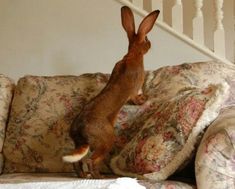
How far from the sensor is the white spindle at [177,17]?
2566 millimetres

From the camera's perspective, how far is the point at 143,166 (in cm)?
154

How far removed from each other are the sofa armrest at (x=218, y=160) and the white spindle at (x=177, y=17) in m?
1.24

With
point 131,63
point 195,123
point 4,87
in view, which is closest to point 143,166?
point 195,123

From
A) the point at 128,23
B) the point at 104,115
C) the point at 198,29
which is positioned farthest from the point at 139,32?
the point at 198,29

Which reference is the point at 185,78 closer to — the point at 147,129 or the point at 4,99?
the point at 147,129

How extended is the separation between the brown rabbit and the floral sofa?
0.08 meters

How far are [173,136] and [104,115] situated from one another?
0.31 m

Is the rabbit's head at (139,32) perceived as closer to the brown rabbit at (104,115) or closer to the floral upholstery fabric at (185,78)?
the brown rabbit at (104,115)

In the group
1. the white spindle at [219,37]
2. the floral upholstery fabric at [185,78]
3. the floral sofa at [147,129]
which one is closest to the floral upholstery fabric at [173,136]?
the floral sofa at [147,129]

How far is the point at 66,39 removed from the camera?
8.89 feet

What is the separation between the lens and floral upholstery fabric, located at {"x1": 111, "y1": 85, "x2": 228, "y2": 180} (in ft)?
4.97

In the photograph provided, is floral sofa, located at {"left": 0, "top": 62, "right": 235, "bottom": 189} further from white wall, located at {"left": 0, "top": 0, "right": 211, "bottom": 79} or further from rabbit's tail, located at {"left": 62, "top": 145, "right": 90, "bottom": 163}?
white wall, located at {"left": 0, "top": 0, "right": 211, "bottom": 79}

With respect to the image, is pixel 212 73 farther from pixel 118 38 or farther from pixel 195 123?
pixel 118 38

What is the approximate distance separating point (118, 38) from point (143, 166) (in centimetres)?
124
